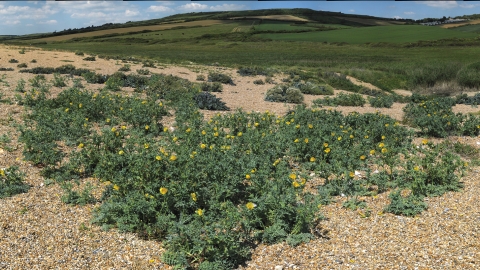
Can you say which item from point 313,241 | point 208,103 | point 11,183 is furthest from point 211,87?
point 313,241

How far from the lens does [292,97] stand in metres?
14.6

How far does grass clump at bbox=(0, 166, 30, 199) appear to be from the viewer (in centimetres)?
587

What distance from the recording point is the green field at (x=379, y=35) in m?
64.8

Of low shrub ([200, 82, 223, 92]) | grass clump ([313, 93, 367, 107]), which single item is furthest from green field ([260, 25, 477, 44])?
low shrub ([200, 82, 223, 92])

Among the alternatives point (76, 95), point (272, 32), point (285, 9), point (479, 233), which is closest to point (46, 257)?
point (479, 233)

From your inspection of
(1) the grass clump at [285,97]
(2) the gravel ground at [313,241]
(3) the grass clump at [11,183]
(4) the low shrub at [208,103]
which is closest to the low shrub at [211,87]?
(1) the grass clump at [285,97]

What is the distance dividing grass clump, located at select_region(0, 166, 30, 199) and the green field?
65.7m

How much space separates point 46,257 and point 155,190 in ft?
5.23

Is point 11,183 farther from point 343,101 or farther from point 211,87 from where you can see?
point 343,101

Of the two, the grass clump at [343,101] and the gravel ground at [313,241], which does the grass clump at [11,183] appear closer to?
the gravel ground at [313,241]

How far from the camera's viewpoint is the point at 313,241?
16.2ft

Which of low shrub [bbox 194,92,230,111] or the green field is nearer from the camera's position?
low shrub [bbox 194,92,230,111]

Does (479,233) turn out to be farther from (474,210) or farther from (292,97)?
(292,97)

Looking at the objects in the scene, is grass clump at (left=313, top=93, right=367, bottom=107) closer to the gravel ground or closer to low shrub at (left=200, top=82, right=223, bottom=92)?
low shrub at (left=200, top=82, right=223, bottom=92)
